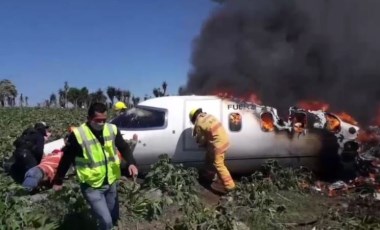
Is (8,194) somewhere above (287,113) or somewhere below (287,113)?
below

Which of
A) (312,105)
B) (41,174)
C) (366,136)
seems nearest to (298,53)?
(312,105)

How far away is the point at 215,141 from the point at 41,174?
3.27 m

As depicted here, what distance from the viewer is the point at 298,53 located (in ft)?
32.9

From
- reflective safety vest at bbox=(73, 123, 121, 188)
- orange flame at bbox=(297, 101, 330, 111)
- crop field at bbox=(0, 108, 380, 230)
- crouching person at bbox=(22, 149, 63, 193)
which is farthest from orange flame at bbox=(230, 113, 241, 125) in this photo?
reflective safety vest at bbox=(73, 123, 121, 188)

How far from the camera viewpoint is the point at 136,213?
7.58 meters

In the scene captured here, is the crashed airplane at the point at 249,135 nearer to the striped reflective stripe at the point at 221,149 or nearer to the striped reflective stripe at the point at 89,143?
the striped reflective stripe at the point at 221,149

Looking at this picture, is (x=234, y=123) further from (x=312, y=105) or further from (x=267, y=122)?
(x=312, y=105)

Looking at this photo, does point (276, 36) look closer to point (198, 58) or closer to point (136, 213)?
point (198, 58)

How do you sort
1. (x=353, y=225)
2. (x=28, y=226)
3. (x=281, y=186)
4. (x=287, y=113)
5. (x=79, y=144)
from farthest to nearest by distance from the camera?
(x=287, y=113), (x=281, y=186), (x=353, y=225), (x=28, y=226), (x=79, y=144)

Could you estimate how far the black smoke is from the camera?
9.25m

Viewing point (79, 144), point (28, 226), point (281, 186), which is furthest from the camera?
point (281, 186)

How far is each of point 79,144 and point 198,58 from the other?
5.78m

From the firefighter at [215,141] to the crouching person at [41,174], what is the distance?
8.84ft

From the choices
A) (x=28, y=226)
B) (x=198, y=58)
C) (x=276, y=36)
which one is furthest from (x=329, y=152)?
(x=28, y=226)
